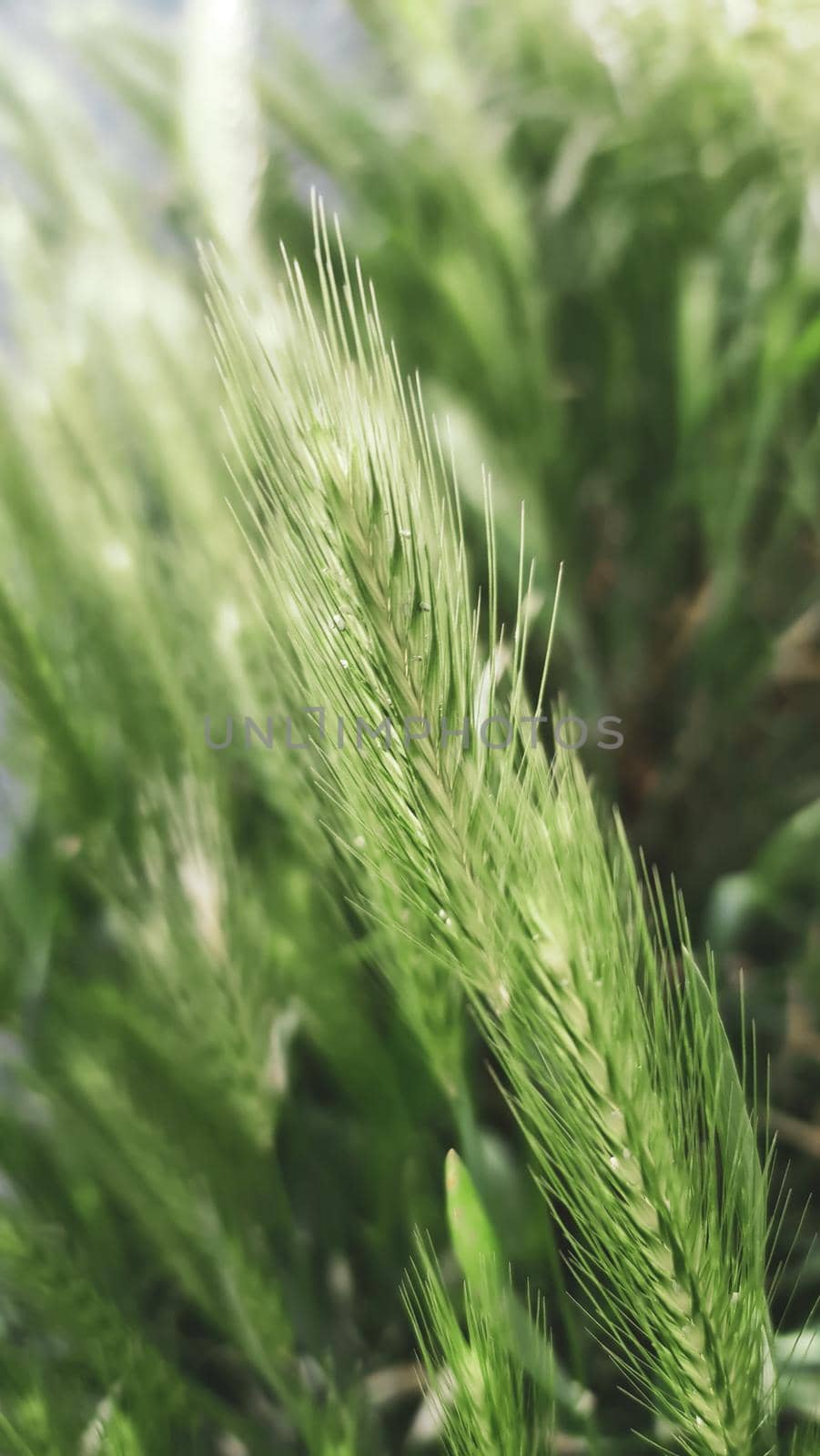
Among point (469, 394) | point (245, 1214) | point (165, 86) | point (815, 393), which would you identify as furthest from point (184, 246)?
point (245, 1214)

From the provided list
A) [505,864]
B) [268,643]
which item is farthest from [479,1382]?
[268,643]

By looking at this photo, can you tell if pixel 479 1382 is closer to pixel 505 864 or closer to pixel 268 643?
pixel 505 864

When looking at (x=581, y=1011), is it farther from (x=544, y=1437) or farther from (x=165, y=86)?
(x=165, y=86)

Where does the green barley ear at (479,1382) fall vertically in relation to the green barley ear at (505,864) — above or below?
below

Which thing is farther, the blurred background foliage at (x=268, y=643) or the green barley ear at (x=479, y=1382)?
the blurred background foliage at (x=268, y=643)

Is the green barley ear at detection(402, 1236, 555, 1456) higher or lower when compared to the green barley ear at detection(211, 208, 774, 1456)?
lower

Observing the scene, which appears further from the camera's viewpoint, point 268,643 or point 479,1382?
point 268,643

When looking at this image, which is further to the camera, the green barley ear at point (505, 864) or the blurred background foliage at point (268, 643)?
the blurred background foliage at point (268, 643)

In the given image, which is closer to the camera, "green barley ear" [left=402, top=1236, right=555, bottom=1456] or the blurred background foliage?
"green barley ear" [left=402, top=1236, right=555, bottom=1456]
